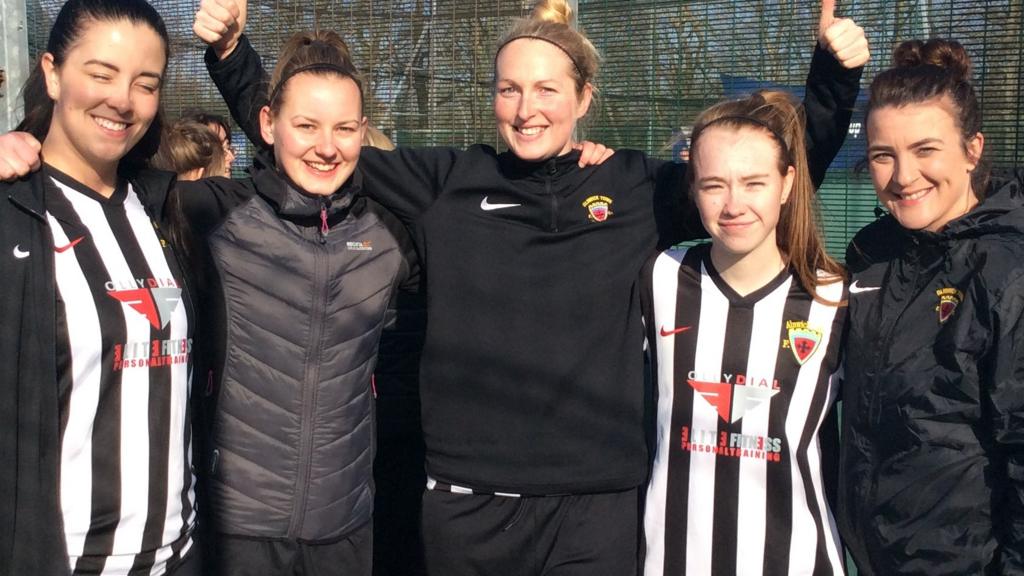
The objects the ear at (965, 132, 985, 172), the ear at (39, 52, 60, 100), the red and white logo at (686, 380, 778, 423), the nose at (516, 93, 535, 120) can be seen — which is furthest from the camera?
the nose at (516, 93, 535, 120)

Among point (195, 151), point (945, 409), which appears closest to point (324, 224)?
point (945, 409)

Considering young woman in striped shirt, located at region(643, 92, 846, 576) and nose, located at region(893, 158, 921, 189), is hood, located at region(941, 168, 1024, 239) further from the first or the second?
young woman in striped shirt, located at region(643, 92, 846, 576)

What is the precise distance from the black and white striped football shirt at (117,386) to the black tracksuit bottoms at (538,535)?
719mm

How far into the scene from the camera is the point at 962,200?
241cm

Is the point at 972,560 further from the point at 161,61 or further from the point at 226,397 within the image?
the point at 161,61

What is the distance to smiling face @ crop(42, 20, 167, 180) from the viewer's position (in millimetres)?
2271

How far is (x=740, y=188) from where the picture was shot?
99.3 inches

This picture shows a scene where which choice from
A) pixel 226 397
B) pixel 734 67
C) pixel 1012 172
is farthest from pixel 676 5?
pixel 226 397

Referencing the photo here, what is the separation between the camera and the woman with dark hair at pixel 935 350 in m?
2.15

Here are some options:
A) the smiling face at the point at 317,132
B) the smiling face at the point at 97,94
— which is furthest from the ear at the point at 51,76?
the smiling face at the point at 317,132

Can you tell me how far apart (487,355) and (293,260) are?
58 centimetres

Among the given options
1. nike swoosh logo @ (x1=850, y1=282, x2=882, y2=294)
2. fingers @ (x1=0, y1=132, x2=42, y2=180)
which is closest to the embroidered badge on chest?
fingers @ (x1=0, y1=132, x2=42, y2=180)

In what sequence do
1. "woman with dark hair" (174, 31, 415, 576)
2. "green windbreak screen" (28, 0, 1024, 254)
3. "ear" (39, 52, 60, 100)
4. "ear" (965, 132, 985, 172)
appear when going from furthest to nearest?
"green windbreak screen" (28, 0, 1024, 254) < "woman with dark hair" (174, 31, 415, 576) < "ear" (965, 132, 985, 172) < "ear" (39, 52, 60, 100)

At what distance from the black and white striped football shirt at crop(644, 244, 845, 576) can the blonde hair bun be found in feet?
2.97
